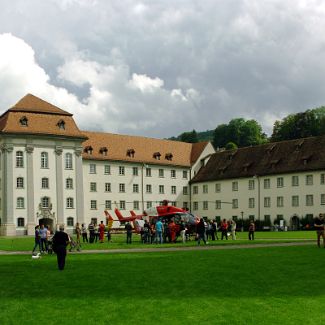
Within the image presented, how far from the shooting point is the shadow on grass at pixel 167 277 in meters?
15.4

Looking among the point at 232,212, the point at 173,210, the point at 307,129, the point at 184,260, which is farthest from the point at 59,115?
the point at 184,260

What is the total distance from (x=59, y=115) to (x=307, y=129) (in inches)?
1950

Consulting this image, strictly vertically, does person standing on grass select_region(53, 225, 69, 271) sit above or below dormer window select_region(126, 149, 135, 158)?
below

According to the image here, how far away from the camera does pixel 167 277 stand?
18688 mm

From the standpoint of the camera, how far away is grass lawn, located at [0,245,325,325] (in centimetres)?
1230

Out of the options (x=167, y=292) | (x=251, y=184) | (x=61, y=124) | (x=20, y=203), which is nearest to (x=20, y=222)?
(x=20, y=203)

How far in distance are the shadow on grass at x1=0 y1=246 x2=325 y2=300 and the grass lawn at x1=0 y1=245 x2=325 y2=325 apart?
25mm

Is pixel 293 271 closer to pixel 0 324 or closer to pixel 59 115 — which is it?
pixel 0 324

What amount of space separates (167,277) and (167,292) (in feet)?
10.5

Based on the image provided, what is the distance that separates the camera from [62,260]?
21.7 m

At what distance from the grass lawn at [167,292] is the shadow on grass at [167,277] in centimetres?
3

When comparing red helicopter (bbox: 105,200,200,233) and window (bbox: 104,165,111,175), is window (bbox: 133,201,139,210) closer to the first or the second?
window (bbox: 104,165,111,175)

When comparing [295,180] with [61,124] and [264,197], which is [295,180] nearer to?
[264,197]

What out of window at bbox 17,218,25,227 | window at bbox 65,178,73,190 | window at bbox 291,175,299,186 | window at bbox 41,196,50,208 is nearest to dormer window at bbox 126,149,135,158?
window at bbox 65,178,73,190
